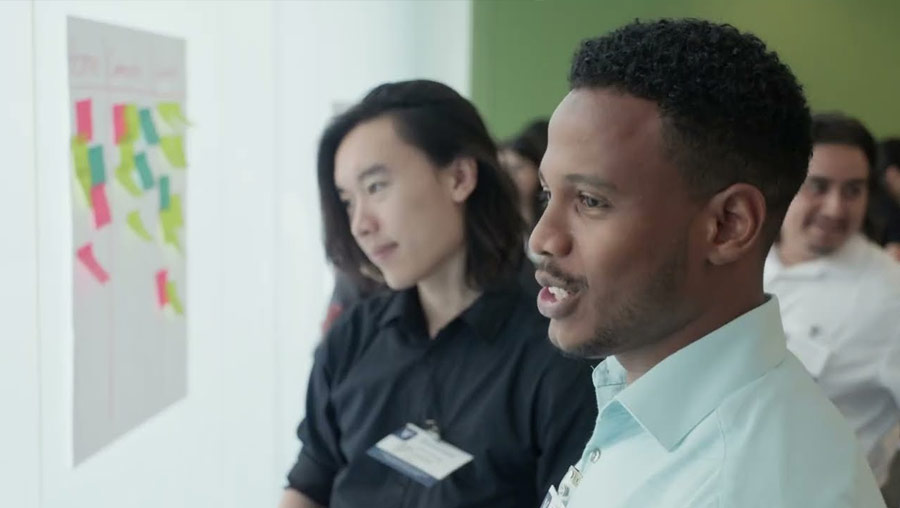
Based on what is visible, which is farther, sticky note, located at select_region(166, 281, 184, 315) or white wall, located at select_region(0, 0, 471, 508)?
sticky note, located at select_region(166, 281, 184, 315)

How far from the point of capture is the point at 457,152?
69.7 inches

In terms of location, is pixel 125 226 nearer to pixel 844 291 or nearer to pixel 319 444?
pixel 319 444

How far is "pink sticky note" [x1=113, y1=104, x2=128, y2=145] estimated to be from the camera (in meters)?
1.77

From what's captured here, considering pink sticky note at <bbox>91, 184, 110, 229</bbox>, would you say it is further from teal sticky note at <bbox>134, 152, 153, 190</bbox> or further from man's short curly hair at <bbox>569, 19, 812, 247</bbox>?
man's short curly hair at <bbox>569, 19, 812, 247</bbox>

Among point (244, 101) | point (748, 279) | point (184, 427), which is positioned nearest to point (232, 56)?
point (244, 101)

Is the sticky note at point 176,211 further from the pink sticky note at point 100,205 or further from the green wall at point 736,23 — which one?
the green wall at point 736,23

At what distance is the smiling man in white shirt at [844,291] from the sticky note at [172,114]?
4.59ft

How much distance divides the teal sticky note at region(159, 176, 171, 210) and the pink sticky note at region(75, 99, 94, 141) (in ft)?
1.03

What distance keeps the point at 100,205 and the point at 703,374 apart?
48.2 inches

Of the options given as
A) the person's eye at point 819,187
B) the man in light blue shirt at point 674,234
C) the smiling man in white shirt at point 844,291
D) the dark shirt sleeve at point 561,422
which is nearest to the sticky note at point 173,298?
the dark shirt sleeve at point 561,422

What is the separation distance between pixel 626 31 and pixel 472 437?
0.79 meters

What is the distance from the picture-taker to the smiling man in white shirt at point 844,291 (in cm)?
231

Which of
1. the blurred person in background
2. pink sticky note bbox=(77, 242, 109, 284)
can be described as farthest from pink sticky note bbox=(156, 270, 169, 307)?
the blurred person in background

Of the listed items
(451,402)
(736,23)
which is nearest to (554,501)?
(451,402)
